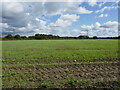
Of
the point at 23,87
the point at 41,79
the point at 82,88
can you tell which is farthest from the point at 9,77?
the point at 82,88

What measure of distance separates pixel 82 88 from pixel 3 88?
3.87 metres

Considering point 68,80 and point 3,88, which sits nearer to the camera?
point 3,88

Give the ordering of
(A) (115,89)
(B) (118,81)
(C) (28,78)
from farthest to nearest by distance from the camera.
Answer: (C) (28,78) < (B) (118,81) < (A) (115,89)

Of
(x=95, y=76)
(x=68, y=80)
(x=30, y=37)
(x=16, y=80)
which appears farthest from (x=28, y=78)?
(x=30, y=37)

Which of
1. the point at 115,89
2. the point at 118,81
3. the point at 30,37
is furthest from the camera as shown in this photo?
the point at 30,37

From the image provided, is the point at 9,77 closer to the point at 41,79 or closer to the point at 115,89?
the point at 41,79

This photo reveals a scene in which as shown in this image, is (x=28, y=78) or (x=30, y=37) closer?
(x=28, y=78)

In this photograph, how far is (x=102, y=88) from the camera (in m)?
4.61

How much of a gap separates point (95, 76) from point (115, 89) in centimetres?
146

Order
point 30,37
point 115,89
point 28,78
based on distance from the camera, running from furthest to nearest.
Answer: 1. point 30,37
2. point 28,78
3. point 115,89

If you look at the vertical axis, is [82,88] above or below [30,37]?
below

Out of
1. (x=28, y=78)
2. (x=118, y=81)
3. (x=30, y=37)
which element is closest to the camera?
(x=118, y=81)

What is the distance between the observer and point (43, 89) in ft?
15.0

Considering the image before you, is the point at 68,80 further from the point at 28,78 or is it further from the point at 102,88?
the point at 28,78
